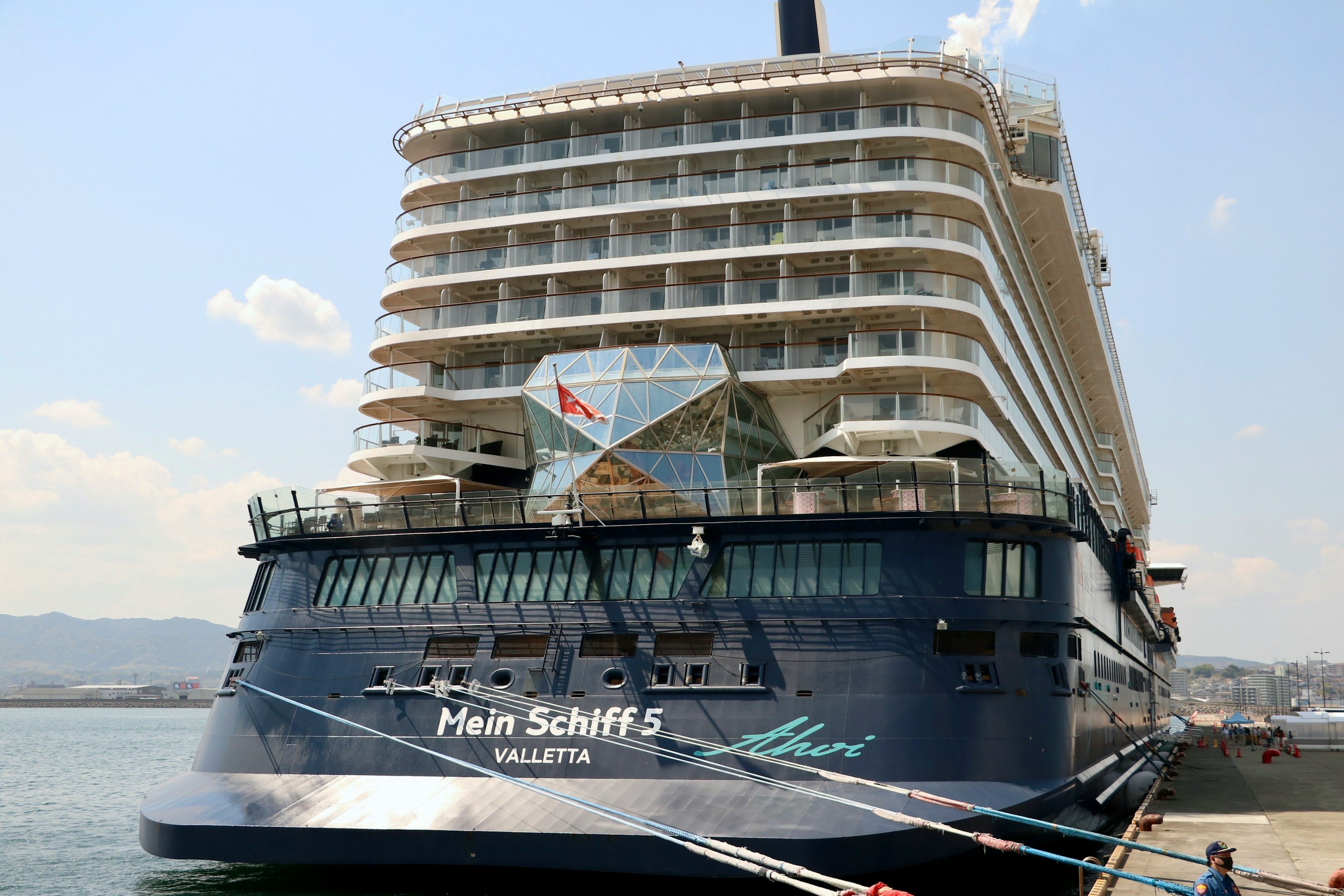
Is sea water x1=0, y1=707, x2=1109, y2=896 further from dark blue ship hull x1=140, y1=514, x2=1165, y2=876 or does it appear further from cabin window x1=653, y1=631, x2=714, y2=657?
cabin window x1=653, y1=631, x2=714, y2=657

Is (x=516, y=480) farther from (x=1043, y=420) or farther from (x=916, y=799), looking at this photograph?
(x=1043, y=420)

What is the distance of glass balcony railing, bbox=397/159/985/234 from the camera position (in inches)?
982

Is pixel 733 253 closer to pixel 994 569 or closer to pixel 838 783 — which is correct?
pixel 994 569

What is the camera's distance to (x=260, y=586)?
77.7ft

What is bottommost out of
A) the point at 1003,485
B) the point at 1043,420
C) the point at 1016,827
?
the point at 1016,827

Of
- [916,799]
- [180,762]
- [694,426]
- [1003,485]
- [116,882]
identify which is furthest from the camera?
[180,762]

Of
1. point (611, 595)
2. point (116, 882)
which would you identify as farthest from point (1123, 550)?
point (116, 882)

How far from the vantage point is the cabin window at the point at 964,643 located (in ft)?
61.5

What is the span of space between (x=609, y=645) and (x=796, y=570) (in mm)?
3428

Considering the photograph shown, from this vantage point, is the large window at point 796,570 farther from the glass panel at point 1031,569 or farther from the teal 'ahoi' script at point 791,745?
the glass panel at point 1031,569

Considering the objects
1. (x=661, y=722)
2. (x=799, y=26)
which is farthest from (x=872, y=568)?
(x=799, y=26)

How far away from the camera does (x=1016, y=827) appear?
57.5 ft

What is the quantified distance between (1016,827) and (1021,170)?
866 inches

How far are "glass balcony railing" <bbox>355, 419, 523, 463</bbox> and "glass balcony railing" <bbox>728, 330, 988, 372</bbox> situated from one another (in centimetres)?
564
